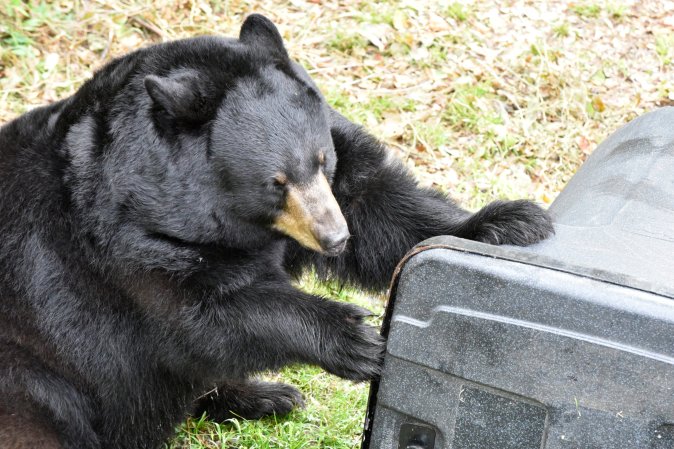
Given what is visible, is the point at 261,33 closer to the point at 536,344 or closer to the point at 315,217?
the point at 315,217

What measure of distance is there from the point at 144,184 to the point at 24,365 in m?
0.86

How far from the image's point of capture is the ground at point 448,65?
6.05m

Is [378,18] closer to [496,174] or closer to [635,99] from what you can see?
[496,174]

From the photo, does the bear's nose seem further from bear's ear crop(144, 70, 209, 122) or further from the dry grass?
the dry grass

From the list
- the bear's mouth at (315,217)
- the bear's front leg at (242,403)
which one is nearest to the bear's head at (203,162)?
the bear's mouth at (315,217)

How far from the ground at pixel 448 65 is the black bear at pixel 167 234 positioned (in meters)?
2.85

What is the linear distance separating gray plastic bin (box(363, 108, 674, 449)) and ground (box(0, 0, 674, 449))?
10.7ft

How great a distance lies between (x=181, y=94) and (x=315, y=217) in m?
0.64

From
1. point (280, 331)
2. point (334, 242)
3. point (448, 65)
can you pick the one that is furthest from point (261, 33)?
point (448, 65)

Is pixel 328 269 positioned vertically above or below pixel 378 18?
below

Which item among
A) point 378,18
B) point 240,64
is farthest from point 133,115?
point 378,18

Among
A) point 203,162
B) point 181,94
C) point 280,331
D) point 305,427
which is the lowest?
point 305,427

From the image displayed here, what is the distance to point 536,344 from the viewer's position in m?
2.27

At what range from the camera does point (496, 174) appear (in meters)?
6.04
